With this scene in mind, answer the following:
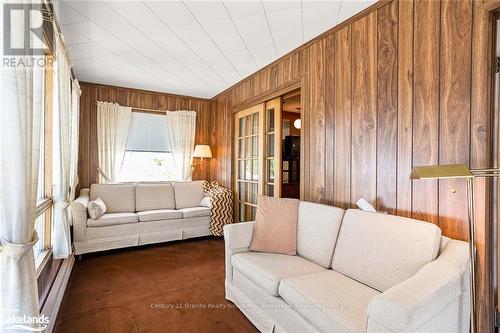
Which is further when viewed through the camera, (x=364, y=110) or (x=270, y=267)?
(x=364, y=110)

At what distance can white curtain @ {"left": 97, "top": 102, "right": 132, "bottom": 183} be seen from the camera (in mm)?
4488

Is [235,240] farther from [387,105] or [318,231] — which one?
[387,105]

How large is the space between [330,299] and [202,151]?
3.95 m

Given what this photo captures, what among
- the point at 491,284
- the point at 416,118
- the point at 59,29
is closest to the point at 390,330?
the point at 491,284

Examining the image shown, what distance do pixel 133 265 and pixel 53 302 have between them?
1179 mm

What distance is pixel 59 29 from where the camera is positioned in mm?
2434

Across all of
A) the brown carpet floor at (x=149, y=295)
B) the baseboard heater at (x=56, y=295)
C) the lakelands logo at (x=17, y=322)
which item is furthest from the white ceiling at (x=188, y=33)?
the brown carpet floor at (x=149, y=295)

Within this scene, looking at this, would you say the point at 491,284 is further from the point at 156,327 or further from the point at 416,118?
the point at 156,327

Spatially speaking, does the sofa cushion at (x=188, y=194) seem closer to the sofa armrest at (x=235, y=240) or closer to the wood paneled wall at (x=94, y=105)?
the wood paneled wall at (x=94, y=105)

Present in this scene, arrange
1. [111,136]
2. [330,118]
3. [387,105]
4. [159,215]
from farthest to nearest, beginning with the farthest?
[111,136] → [159,215] → [330,118] → [387,105]

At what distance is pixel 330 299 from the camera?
5.00 feet

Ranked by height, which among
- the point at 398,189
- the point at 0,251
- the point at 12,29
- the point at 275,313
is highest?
the point at 12,29

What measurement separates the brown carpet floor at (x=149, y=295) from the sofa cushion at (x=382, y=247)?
36.4 inches

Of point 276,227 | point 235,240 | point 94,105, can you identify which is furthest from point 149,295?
point 94,105
